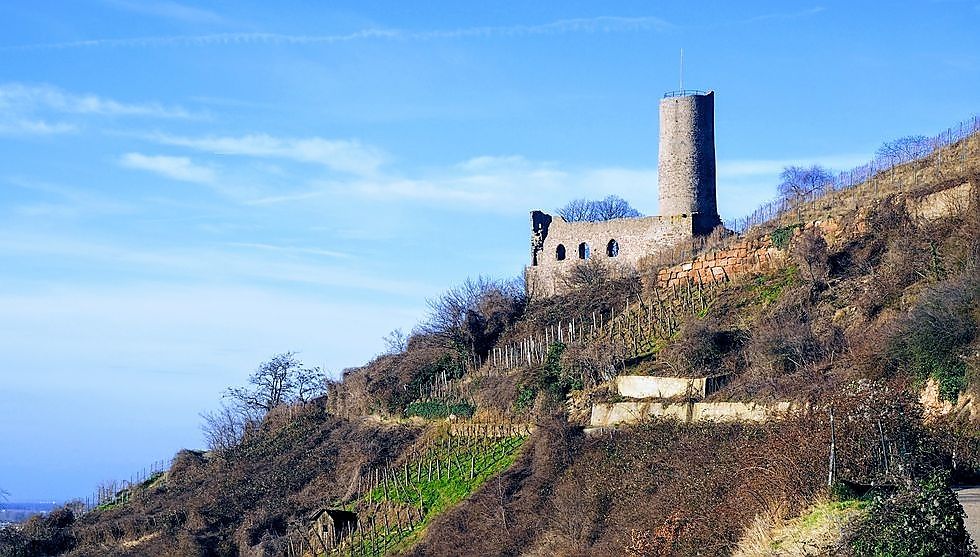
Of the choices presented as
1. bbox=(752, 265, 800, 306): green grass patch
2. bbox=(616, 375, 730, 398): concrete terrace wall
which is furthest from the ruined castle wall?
bbox=(616, 375, 730, 398): concrete terrace wall

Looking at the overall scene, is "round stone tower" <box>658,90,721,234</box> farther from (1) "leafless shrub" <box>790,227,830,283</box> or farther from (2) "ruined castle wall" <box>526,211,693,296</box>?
(1) "leafless shrub" <box>790,227,830,283</box>

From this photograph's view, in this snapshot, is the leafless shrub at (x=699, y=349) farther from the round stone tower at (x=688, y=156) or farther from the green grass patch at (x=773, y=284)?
the round stone tower at (x=688, y=156)

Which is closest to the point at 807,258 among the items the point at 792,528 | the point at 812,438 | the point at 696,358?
the point at 696,358

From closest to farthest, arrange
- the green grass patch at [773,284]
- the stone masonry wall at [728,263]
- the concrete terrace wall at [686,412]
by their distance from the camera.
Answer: the concrete terrace wall at [686,412], the green grass patch at [773,284], the stone masonry wall at [728,263]

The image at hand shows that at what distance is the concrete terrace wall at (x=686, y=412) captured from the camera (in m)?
26.8

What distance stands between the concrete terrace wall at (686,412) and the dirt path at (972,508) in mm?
5723

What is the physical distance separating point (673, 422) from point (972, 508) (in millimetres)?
11336

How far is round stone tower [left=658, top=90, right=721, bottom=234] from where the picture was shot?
46.3m

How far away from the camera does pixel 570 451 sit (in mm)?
29656

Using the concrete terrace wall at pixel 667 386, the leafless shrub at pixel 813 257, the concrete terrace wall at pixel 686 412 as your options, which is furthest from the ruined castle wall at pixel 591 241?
the concrete terrace wall at pixel 686 412

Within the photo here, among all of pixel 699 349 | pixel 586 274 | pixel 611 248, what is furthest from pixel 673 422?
pixel 611 248

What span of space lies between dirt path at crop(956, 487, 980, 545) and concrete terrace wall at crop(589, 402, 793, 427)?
572 cm

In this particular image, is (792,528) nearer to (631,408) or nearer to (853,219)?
(631,408)

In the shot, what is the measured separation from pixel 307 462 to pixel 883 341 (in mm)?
20425
